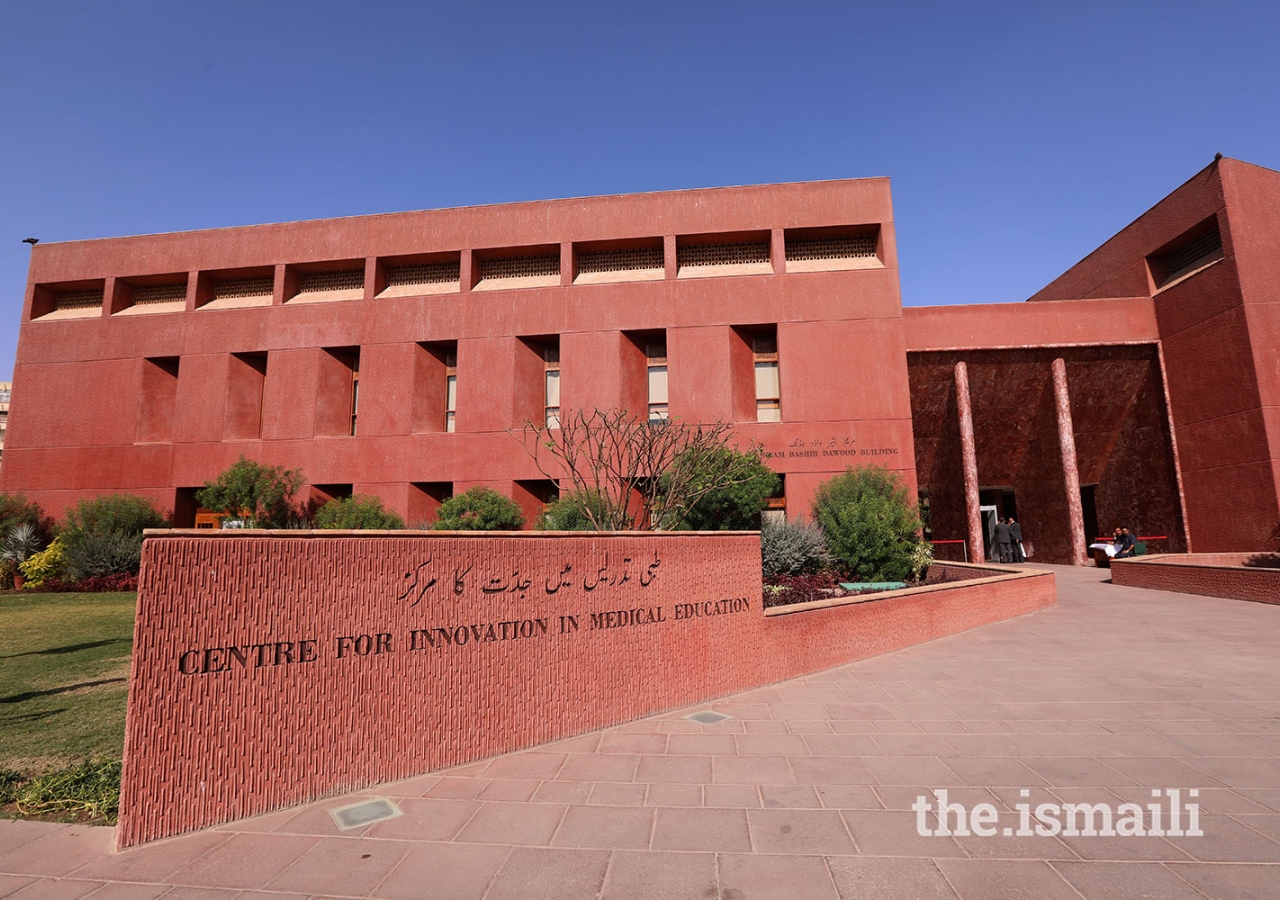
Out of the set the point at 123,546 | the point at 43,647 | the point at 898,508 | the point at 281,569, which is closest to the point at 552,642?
the point at 281,569

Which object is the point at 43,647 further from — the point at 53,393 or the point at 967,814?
the point at 53,393

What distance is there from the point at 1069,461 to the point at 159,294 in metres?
32.1

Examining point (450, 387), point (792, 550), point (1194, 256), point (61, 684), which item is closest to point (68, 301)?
point (450, 387)

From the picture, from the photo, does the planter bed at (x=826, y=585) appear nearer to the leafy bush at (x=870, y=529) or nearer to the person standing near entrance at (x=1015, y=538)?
the leafy bush at (x=870, y=529)

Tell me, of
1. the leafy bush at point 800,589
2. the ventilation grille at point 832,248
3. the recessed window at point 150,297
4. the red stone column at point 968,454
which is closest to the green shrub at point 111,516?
the recessed window at point 150,297

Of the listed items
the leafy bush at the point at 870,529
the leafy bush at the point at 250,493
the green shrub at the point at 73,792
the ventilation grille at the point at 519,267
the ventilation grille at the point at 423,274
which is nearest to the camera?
the green shrub at the point at 73,792

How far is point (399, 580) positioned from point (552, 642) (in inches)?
56.1

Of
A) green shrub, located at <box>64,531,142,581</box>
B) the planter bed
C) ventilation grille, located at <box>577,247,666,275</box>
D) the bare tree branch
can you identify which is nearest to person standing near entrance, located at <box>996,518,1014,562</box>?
the planter bed

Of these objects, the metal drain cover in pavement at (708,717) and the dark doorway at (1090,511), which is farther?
the dark doorway at (1090,511)

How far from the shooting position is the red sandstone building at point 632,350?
59.3ft

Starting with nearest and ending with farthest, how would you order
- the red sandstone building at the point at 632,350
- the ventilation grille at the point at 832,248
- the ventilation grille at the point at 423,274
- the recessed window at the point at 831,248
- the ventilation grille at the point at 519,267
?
1. the red sandstone building at the point at 632,350
2. the recessed window at the point at 831,248
3. the ventilation grille at the point at 832,248
4. the ventilation grille at the point at 519,267
5. the ventilation grille at the point at 423,274

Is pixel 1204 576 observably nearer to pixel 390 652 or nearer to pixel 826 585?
pixel 826 585

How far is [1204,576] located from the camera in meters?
13.3

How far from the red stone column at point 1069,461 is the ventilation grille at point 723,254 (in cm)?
1053
